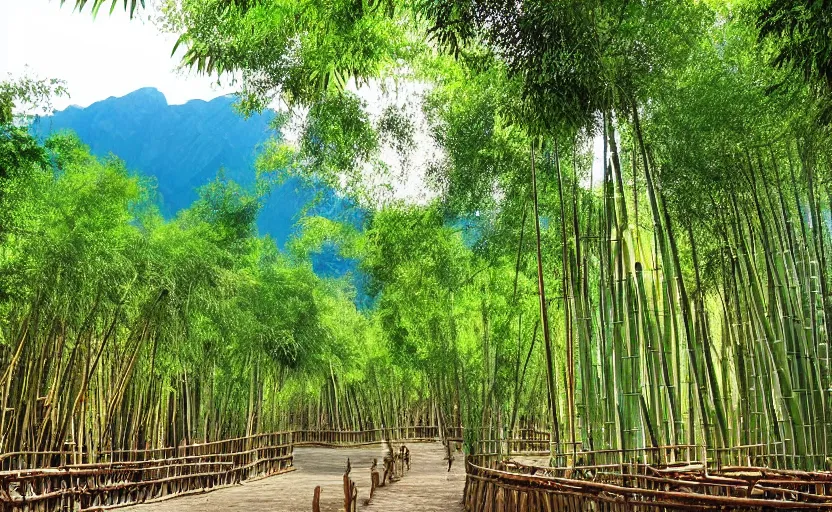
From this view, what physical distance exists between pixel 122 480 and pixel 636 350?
6.85 meters

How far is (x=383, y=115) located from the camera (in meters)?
8.07

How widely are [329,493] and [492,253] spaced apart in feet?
14.6

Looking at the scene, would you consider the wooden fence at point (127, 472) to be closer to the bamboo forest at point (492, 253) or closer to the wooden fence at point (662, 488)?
the bamboo forest at point (492, 253)

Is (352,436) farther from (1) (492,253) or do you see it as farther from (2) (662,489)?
(2) (662,489)

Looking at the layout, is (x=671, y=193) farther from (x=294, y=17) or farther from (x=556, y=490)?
(x=294, y=17)

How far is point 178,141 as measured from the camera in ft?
197

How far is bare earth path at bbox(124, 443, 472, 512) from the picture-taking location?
9.03 meters

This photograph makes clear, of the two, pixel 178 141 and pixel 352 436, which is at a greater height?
pixel 178 141

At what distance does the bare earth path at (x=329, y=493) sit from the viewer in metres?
9.03

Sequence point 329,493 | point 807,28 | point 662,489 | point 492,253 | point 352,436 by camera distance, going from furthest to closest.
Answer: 1. point 352,436
2. point 329,493
3. point 492,253
4. point 662,489
5. point 807,28

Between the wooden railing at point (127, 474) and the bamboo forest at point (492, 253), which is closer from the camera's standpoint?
the bamboo forest at point (492, 253)

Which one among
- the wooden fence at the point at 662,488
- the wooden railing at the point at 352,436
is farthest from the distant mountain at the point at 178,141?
the wooden fence at the point at 662,488

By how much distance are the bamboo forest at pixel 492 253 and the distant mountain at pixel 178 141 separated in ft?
146

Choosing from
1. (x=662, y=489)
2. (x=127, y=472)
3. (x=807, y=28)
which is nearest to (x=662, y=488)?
(x=662, y=489)
